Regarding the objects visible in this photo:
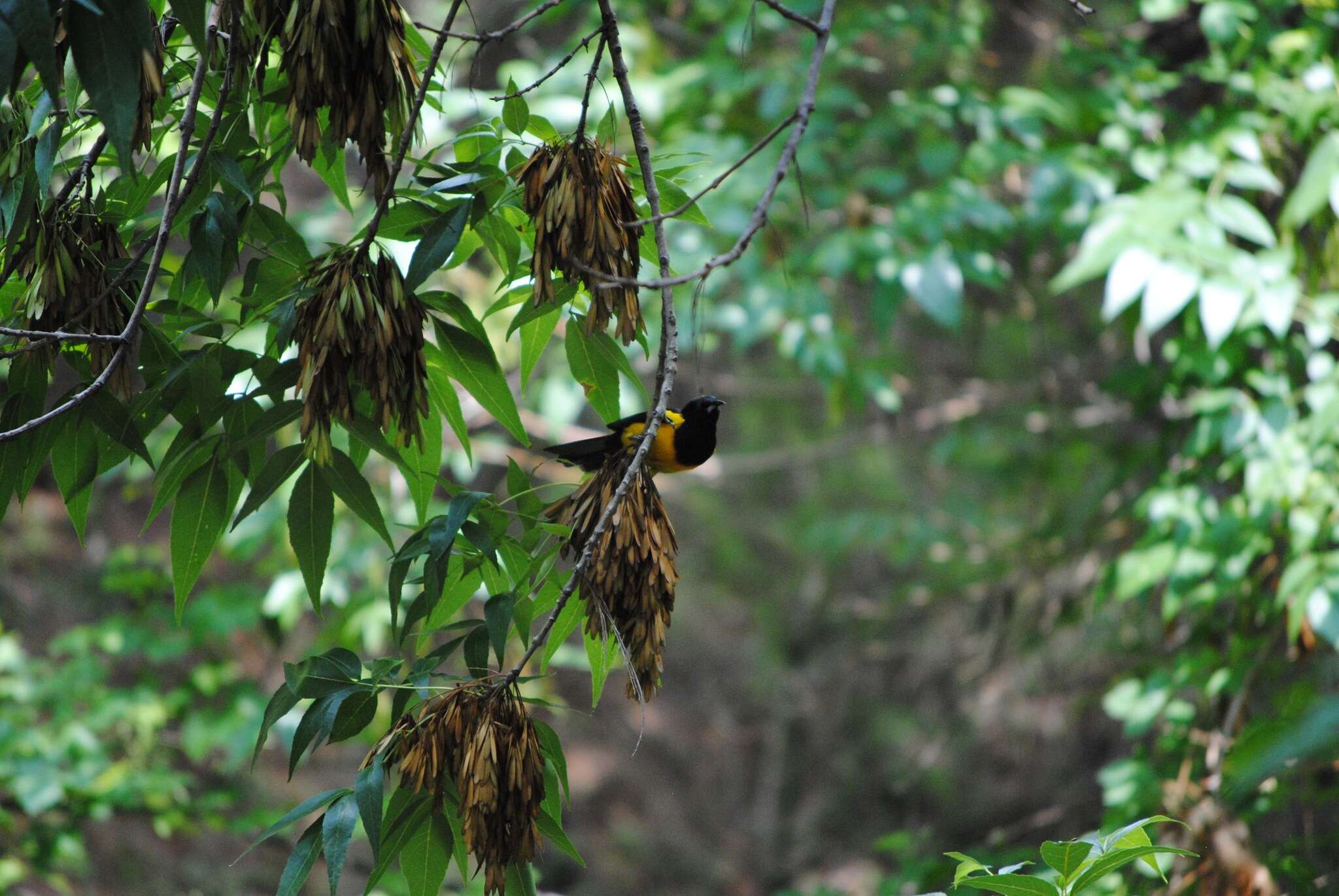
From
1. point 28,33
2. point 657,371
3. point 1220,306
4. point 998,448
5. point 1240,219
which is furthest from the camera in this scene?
point 998,448

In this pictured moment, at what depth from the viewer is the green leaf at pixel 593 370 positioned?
1547 mm

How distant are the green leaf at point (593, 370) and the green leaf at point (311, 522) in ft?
1.29

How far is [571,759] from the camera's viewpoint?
7.66 m

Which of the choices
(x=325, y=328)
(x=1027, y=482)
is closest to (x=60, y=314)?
(x=325, y=328)

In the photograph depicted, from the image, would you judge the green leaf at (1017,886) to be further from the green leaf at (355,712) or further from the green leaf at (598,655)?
the green leaf at (355,712)

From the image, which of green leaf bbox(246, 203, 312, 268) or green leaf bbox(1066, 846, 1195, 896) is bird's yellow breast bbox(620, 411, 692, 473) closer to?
green leaf bbox(246, 203, 312, 268)

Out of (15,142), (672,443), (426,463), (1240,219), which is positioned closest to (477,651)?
(426,463)

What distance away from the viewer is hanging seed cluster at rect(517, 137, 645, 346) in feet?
4.09

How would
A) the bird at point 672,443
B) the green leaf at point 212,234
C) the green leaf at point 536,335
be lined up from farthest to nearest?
the bird at point 672,443, the green leaf at point 536,335, the green leaf at point 212,234

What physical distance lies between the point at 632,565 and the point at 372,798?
0.40 m

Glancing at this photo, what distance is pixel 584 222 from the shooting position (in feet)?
4.12

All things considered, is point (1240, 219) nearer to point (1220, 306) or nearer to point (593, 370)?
point (1220, 306)

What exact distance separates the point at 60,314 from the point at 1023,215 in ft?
10.4

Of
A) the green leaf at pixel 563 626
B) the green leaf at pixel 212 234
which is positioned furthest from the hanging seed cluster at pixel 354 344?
the green leaf at pixel 563 626
